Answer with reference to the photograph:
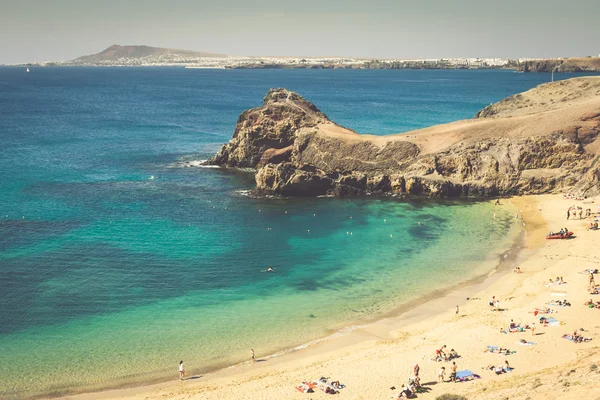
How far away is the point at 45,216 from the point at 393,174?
41.0 metres

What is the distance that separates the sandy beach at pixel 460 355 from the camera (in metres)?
29.6

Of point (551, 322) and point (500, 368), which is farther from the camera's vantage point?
point (551, 322)

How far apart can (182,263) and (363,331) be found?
58.2ft

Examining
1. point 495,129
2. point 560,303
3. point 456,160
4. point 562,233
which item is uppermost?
point 495,129

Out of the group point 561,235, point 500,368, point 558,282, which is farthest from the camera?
point 561,235

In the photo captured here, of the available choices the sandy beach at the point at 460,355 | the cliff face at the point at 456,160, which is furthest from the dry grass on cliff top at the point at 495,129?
the sandy beach at the point at 460,355

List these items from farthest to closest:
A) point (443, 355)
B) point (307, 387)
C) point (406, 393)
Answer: point (443, 355) < point (307, 387) < point (406, 393)

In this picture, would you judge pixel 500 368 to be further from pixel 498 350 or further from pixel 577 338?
pixel 577 338

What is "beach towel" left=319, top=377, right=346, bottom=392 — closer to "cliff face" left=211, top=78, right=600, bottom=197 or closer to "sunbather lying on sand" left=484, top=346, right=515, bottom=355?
"sunbather lying on sand" left=484, top=346, right=515, bottom=355

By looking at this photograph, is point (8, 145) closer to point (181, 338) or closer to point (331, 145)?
point (331, 145)

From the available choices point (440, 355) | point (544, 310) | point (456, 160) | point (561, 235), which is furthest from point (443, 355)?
point (456, 160)

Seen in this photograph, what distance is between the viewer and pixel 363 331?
38312mm

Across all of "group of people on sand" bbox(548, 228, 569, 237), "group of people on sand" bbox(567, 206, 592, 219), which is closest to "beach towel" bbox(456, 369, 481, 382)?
"group of people on sand" bbox(548, 228, 569, 237)

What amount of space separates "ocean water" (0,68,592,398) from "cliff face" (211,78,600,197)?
3478 mm
